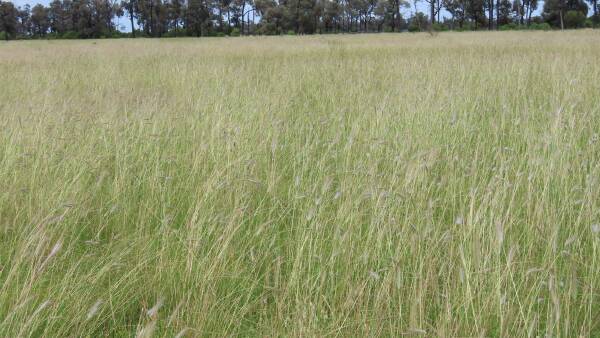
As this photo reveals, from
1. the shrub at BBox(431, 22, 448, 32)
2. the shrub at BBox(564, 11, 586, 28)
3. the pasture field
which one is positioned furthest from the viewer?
the shrub at BBox(564, 11, 586, 28)

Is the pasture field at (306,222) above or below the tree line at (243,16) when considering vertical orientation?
below

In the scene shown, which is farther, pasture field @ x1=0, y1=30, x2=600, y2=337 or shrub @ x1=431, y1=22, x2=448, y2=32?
shrub @ x1=431, y1=22, x2=448, y2=32

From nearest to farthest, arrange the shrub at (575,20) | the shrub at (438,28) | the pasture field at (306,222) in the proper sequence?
1. the pasture field at (306,222)
2. the shrub at (438,28)
3. the shrub at (575,20)

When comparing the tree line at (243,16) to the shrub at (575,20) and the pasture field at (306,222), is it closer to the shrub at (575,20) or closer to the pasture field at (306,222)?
the shrub at (575,20)

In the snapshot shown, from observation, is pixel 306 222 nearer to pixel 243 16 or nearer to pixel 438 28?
pixel 438 28

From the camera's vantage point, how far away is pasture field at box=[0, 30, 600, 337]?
170cm

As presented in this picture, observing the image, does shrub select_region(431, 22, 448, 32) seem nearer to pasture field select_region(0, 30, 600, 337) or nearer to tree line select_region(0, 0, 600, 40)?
tree line select_region(0, 0, 600, 40)

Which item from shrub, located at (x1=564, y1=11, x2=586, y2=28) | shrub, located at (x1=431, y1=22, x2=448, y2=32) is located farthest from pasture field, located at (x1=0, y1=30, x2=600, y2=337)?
shrub, located at (x1=564, y1=11, x2=586, y2=28)

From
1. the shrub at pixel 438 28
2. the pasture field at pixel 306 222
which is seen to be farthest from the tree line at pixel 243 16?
the pasture field at pixel 306 222

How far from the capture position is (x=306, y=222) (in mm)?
2250

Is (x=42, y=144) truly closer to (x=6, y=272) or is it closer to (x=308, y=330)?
(x=6, y=272)

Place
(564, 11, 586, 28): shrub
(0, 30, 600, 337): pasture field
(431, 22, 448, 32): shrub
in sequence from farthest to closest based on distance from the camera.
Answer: (564, 11, 586, 28): shrub < (431, 22, 448, 32): shrub < (0, 30, 600, 337): pasture field

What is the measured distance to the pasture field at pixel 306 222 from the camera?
1699mm

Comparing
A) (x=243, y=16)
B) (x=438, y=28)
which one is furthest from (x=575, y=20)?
(x=243, y=16)
